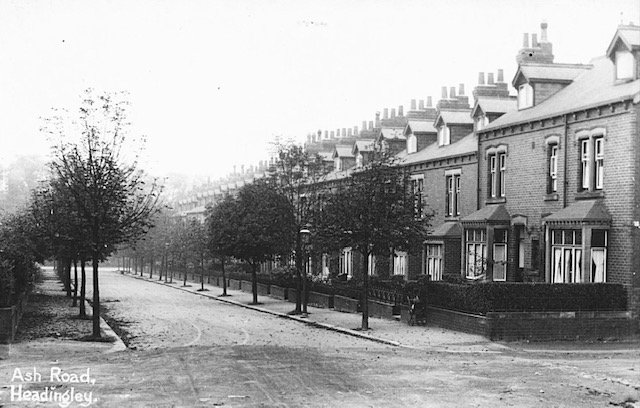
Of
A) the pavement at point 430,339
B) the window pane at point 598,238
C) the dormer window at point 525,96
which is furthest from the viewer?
the dormer window at point 525,96

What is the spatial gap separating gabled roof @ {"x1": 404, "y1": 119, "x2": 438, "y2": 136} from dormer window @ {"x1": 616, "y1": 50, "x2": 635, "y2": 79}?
1704 cm

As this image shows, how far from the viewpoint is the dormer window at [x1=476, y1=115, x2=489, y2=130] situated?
3705cm

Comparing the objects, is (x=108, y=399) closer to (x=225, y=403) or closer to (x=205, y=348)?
(x=225, y=403)

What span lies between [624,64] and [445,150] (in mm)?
13814

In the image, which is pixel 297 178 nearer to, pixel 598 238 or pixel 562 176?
pixel 562 176

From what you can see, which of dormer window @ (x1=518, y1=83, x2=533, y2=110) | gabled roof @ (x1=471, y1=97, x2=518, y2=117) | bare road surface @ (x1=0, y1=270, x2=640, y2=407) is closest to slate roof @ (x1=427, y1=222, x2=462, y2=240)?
gabled roof @ (x1=471, y1=97, x2=518, y2=117)

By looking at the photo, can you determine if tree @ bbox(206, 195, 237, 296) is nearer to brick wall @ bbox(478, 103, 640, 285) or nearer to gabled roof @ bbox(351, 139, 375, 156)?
gabled roof @ bbox(351, 139, 375, 156)

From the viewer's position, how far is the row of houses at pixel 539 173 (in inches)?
1056

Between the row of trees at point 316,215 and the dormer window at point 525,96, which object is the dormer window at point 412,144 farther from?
the dormer window at point 525,96

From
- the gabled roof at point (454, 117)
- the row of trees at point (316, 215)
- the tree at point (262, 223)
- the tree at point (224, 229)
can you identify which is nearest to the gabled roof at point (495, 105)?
the gabled roof at point (454, 117)

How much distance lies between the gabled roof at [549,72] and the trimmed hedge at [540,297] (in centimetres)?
1071

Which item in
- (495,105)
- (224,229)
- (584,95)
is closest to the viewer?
(584,95)

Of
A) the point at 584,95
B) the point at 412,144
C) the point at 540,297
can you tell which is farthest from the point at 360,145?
the point at 540,297

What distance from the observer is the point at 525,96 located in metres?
34.2
